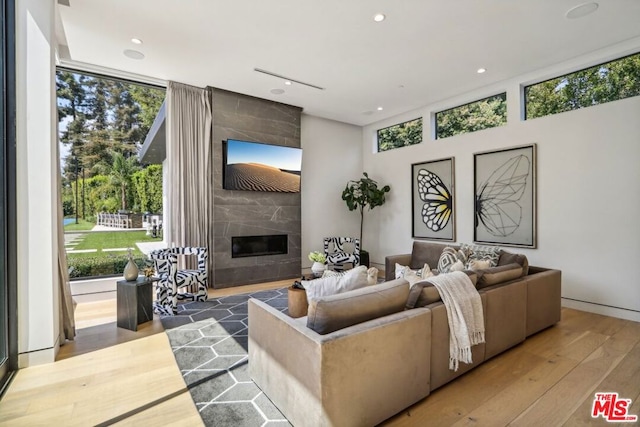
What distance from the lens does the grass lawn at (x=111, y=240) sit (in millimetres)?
4254

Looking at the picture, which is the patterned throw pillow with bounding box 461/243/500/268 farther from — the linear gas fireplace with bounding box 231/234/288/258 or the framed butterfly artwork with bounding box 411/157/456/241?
the linear gas fireplace with bounding box 231/234/288/258

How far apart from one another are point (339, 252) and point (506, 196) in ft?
10.0

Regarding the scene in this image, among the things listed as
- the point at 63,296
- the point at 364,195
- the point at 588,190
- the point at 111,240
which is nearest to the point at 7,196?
the point at 63,296

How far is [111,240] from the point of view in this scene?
4.44 metres

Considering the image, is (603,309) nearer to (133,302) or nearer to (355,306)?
(355,306)

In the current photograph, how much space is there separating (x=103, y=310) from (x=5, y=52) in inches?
117

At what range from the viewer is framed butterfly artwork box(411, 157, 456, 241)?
17.5ft

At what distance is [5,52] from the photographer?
2371mm

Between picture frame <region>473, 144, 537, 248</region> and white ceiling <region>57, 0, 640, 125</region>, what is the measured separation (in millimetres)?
1198

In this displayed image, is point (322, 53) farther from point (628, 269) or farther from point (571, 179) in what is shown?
point (628, 269)

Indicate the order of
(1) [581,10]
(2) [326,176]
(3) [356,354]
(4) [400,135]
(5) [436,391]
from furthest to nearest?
(2) [326,176]
(4) [400,135]
(1) [581,10]
(5) [436,391]
(3) [356,354]

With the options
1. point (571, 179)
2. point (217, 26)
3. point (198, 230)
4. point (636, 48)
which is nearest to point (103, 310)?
point (198, 230)

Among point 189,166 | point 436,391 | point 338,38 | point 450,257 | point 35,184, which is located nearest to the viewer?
point 436,391

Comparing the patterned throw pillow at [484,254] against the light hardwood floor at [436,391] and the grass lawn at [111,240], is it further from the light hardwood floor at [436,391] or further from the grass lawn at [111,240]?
the grass lawn at [111,240]
